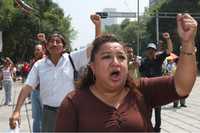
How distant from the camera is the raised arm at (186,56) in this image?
3.02 m

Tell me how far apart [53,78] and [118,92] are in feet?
9.94

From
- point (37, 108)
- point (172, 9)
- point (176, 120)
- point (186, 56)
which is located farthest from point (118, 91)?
point (172, 9)

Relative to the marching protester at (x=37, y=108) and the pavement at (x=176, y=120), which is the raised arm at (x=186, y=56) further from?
the pavement at (x=176, y=120)

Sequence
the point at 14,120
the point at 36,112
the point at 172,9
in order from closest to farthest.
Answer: the point at 14,120 < the point at 36,112 < the point at 172,9

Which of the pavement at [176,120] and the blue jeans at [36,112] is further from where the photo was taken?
the pavement at [176,120]

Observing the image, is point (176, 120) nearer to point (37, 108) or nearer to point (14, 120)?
point (37, 108)

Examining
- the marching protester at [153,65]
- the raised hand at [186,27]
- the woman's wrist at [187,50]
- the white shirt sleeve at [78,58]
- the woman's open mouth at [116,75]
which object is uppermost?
the raised hand at [186,27]

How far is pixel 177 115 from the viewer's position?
530 inches

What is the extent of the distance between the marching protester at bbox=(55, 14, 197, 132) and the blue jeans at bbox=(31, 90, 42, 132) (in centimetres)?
441

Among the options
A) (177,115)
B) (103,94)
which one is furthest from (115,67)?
(177,115)

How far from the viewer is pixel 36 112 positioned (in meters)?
7.91

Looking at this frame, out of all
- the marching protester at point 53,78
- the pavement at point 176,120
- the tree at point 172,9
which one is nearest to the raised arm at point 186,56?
the marching protester at point 53,78

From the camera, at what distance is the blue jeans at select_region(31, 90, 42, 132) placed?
760cm

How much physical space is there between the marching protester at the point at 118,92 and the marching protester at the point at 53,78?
2706mm
